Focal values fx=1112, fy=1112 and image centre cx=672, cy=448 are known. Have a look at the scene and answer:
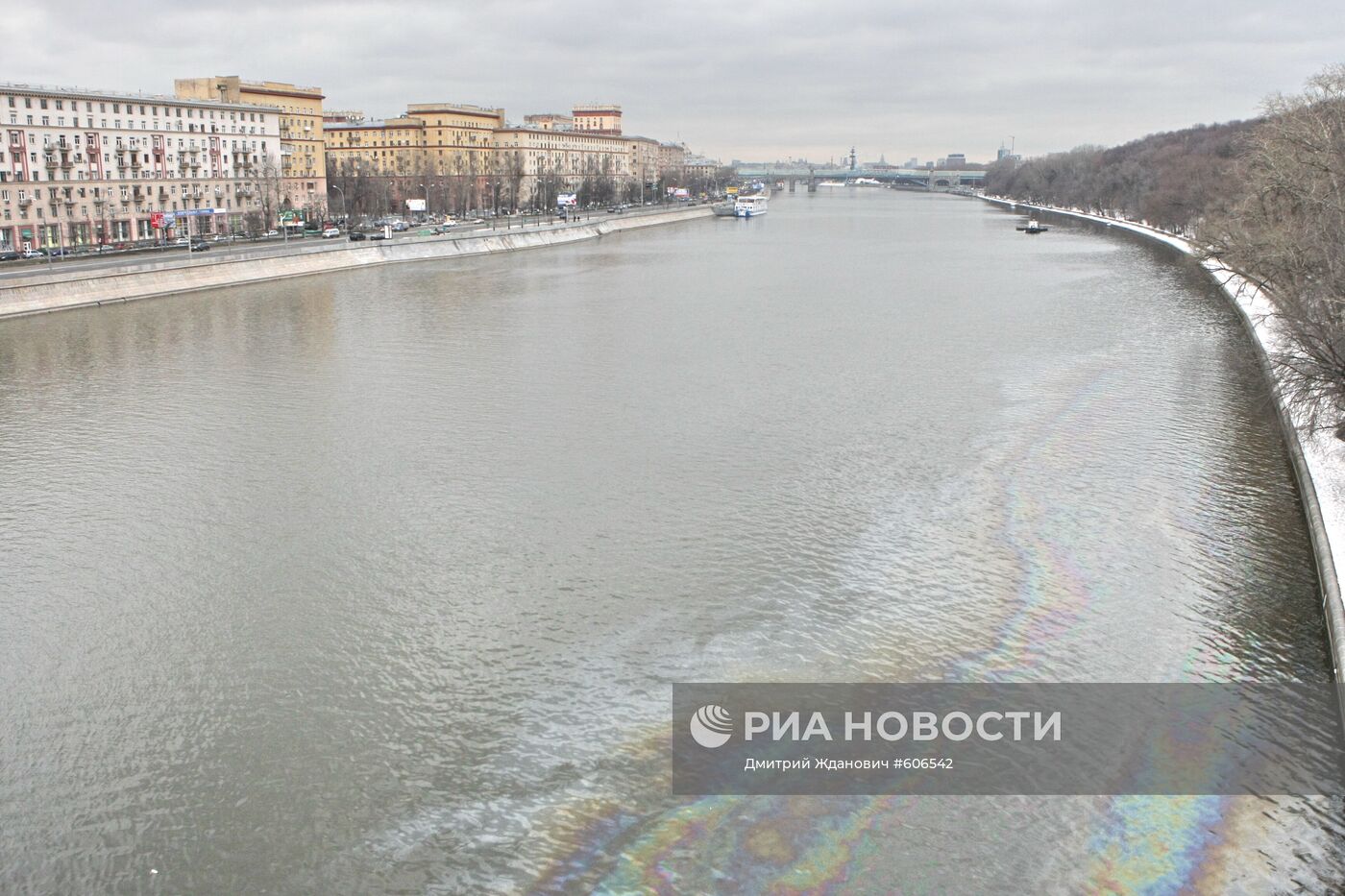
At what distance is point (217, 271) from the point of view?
120ft

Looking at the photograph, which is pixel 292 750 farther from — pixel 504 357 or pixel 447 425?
pixel 504 357

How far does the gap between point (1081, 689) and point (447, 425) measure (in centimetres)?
1088

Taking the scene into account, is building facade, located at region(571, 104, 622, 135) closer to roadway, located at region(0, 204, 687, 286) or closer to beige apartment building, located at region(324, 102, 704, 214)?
beige apartment building, located at region(324, 102, 704, 214)

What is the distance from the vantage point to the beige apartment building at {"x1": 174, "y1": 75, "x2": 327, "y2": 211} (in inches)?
2576

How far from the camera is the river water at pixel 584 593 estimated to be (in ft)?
24.3

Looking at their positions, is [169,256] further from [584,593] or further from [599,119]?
[599,119]

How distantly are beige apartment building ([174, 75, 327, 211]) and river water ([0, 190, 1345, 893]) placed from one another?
44.8 meters

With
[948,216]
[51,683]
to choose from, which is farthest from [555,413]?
[948,216]

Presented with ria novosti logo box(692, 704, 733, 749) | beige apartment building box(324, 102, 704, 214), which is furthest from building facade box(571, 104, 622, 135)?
ria novosti logo box(692, 704, 733, 749)

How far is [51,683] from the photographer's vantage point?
9398 mm

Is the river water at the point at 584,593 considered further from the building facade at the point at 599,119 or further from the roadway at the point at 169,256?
the building facade at the point at 599,119

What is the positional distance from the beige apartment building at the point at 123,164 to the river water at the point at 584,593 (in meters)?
26.6

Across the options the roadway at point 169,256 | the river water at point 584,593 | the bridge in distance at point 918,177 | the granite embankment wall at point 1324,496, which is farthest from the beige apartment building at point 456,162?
the bridge in distance at point 918,177

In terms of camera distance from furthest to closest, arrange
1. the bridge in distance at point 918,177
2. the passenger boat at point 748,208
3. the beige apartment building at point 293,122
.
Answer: the bridge in distance at point 918,177, the passenger boat at point 748,208, the beige apartment building at point 293,122
